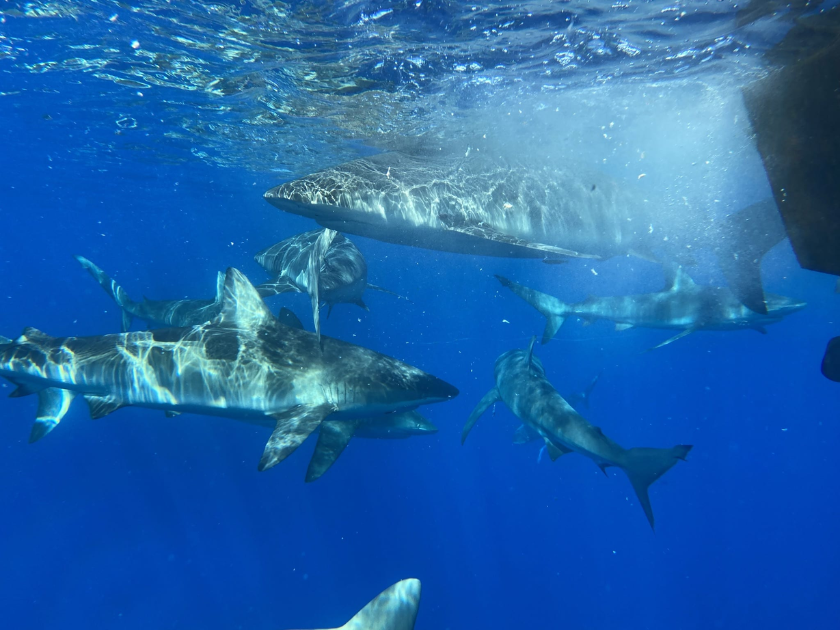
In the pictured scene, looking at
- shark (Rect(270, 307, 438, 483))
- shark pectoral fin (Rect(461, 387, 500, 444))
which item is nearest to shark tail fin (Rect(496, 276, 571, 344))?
shark pectoral fin (Rect(461, 387, 500, 444))

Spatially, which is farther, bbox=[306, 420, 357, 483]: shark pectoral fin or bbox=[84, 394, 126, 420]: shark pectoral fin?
bbox=[84, 394, 126, 420]: shark pectoral fin

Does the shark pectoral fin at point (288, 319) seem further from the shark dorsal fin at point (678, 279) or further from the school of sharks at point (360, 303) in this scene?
the shark dorsal fin at point (678, 279)

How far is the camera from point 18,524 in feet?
55.0

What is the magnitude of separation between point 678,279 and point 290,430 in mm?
10902

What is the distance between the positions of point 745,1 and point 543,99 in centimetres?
554

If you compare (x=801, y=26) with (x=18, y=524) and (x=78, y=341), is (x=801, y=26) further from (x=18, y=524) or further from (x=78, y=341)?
(x=18, y=524)

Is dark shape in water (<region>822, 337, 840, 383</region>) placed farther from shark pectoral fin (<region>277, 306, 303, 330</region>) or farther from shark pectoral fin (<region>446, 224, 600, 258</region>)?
shark pectoral fin (<region>277, 306, 303, 330</region>)

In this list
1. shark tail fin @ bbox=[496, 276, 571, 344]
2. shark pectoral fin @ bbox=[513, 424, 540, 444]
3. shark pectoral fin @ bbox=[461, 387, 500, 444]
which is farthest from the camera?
shark pectoral fin @ bbox=[513, 424, 540, 444]

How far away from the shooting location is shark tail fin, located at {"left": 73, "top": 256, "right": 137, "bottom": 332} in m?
11.0

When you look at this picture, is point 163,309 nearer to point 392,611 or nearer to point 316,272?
point 316,272

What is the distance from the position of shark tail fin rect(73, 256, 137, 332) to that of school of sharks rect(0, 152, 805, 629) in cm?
7

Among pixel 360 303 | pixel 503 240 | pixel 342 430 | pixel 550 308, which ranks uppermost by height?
pixel 503 240

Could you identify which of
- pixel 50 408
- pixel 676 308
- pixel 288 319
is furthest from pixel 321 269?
pixel 676 308

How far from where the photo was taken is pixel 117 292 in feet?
36.9
